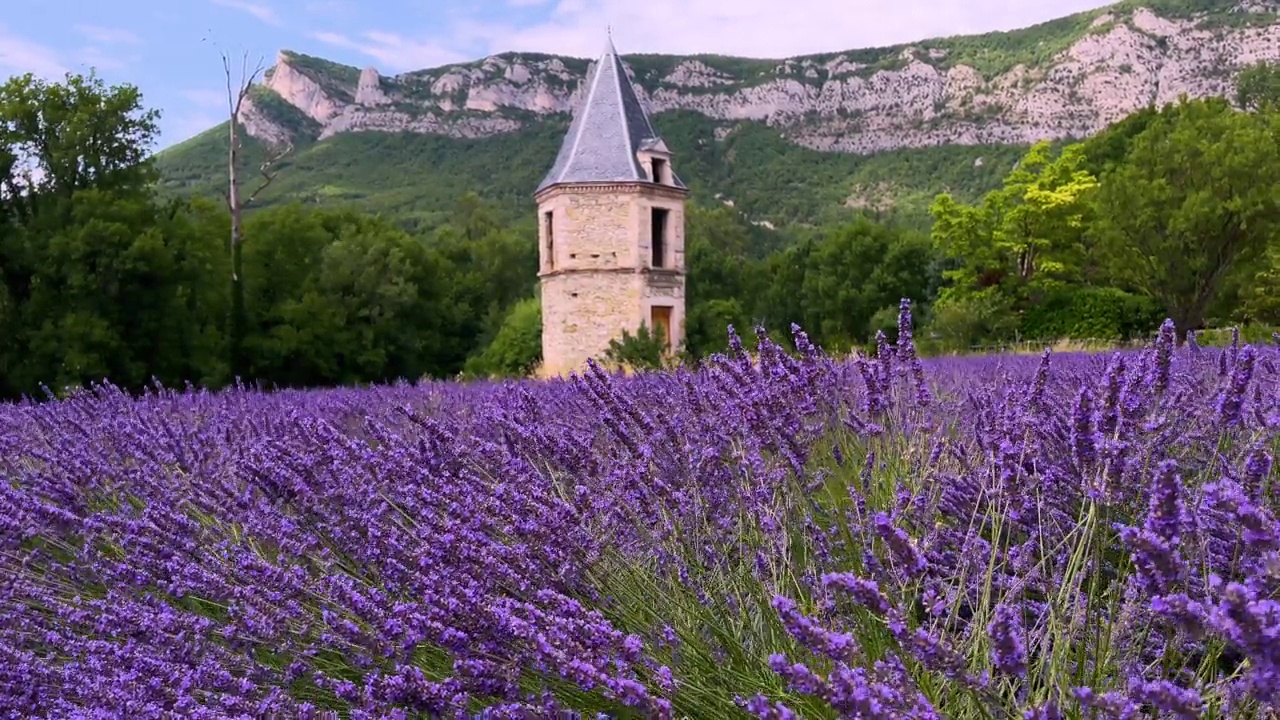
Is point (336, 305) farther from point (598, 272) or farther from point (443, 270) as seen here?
point (598, 272)

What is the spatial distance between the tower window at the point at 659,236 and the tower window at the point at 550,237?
92.5 inches

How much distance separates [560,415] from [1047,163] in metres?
27.6

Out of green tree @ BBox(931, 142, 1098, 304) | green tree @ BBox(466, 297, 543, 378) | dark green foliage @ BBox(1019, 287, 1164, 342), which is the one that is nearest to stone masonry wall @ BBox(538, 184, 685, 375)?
green tree @ BBox(466, 297, 543, 378)

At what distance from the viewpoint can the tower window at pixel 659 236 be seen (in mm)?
22359

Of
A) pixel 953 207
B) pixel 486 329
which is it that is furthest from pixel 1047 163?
pixel 486 329

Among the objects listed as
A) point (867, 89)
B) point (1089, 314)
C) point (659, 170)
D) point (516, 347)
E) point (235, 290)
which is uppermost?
point (867, 89)

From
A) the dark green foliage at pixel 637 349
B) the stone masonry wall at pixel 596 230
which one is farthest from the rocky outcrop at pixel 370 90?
the dark green foliage at pixel 637 349

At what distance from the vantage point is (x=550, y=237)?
22406 mm

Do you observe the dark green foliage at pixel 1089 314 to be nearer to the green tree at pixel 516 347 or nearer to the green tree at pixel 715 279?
the green tree at pixel 715 279

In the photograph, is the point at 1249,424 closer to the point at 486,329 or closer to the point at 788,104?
the point at 486,329

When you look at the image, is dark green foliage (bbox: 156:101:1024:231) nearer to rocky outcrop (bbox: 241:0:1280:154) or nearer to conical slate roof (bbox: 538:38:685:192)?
rocky outcrop (bbox: 241:0:1280:154)

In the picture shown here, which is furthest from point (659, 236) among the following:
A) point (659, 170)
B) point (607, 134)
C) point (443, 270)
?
point (443, 270)

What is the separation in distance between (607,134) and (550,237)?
2.93 m

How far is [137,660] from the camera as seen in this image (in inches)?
66.6
